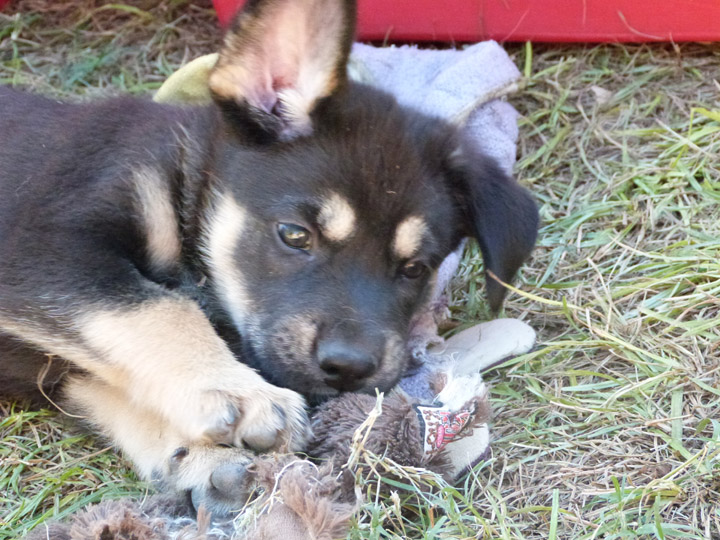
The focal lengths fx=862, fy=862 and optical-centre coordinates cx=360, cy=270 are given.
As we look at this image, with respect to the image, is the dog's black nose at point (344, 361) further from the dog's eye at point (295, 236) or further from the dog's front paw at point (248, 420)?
the dog's eye at point (295, 236)

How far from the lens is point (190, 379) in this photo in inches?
110

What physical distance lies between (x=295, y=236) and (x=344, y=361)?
1.79 ft

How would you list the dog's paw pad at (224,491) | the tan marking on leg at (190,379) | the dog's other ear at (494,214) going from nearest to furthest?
the dog's paw pad at (224,491), the tan marking on leg at (190,379), the dog's other ear at (494,214)

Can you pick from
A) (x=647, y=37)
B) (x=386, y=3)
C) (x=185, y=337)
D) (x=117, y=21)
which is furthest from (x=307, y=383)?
(x=117, y=21)

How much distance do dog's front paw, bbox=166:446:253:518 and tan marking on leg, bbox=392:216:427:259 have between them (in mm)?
935

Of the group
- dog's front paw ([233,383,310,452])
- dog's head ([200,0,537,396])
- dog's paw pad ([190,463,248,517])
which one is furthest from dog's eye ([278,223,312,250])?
dog's paw pad ([190,463,248,517])

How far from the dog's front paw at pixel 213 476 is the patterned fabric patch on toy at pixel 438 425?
0.56 m

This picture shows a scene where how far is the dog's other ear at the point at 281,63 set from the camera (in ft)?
9.98

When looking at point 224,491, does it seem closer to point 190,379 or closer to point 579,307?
point 190,379

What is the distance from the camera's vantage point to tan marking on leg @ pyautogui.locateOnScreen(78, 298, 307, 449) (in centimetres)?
274

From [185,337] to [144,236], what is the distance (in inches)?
20.6

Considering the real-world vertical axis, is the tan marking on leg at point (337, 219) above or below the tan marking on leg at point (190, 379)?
above

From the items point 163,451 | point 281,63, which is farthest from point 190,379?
point 281,63

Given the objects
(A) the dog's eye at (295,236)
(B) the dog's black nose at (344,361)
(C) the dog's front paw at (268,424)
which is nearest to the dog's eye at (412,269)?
(A) the dog's eye at (295,236)
